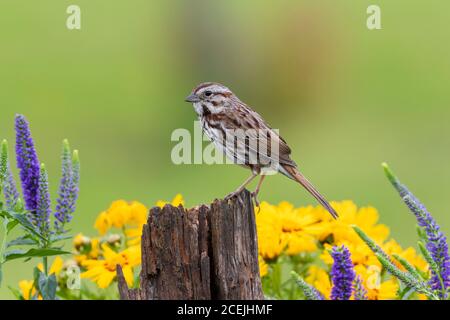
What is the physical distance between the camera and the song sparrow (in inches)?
206

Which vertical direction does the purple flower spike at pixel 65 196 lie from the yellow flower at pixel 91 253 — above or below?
above

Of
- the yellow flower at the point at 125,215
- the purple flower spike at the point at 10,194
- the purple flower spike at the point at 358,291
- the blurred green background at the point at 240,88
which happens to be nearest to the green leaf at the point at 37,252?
the purple flower spike at the point at 10,194

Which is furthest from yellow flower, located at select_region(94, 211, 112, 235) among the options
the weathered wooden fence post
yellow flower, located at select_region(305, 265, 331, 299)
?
the weathered wooden fence post

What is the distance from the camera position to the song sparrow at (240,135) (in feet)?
17.1

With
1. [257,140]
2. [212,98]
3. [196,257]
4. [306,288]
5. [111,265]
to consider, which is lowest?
[306,288]

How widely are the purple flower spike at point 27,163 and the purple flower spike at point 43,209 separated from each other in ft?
0.17

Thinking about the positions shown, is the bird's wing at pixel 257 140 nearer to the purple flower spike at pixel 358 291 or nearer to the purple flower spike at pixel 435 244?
the purple flower spike at pixel 358 291

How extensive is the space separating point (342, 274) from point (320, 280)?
793 mm

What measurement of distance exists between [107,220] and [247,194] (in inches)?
41.7

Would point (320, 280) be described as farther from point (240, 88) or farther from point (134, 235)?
point (240, 88)

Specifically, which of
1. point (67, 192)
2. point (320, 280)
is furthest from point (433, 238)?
point (67, 192)

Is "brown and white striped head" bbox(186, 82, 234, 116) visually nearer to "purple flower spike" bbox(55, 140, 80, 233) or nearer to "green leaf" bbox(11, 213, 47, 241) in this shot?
"purple flower spike" bbox(55, 140, 80, 233)

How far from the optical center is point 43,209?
4035mm

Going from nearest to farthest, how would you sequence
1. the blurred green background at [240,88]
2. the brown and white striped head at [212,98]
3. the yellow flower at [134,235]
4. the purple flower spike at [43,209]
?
the purple flower spike at [43,209] → the yellow flower at [134,235] → the brown and white striped head at [212,98] → the blurred green background at [240,88]
